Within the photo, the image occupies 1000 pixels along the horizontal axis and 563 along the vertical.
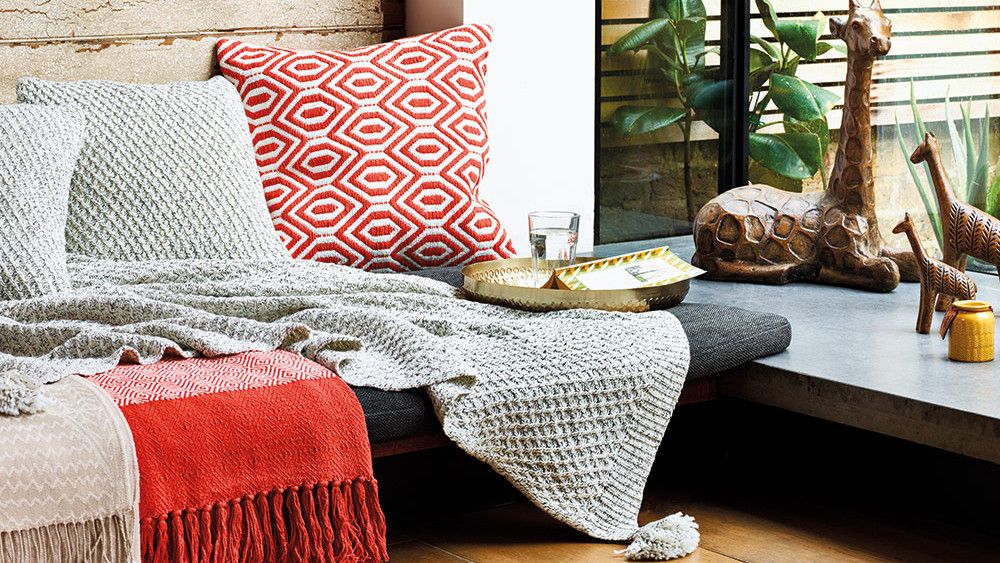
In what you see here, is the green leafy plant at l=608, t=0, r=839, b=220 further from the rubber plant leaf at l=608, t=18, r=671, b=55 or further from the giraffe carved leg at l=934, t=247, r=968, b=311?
the giraffe carved leg at l=934, t=247, r=968, b=311

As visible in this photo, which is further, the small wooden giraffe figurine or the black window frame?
the black window frame

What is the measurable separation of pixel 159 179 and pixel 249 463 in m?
0.87

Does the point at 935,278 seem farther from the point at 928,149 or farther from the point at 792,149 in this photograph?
the point at 792,149

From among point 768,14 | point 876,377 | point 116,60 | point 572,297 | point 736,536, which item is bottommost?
point 736,536

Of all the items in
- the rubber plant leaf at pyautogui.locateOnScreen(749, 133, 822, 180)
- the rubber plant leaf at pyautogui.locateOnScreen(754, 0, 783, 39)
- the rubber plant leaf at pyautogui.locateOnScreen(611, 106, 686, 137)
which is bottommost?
the rubber plant leaf at pyautogui.locateOnScreen(749, 133, 822, 180)

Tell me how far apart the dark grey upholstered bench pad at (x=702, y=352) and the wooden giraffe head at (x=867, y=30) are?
777 millimetres

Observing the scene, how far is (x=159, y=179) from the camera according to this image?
7.72 feet

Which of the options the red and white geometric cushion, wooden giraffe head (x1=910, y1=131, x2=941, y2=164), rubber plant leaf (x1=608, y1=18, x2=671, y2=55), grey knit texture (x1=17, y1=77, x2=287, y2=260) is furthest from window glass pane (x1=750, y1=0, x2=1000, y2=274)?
grey knit texture (x1=17, y1=77, x2=287, y2=260)

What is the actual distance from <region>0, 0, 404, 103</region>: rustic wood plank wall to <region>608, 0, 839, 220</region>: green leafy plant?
86cm

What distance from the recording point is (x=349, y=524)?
67.5 inches

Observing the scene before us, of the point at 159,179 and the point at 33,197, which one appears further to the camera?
the point at 159,179

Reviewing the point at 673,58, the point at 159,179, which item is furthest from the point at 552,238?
the point at 673,58

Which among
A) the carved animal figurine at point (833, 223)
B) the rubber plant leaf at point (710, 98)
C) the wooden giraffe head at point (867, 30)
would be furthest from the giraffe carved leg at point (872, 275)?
the rubber plant leaf at point (710, 98)

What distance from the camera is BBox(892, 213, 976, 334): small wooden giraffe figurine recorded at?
2314 millimetres
